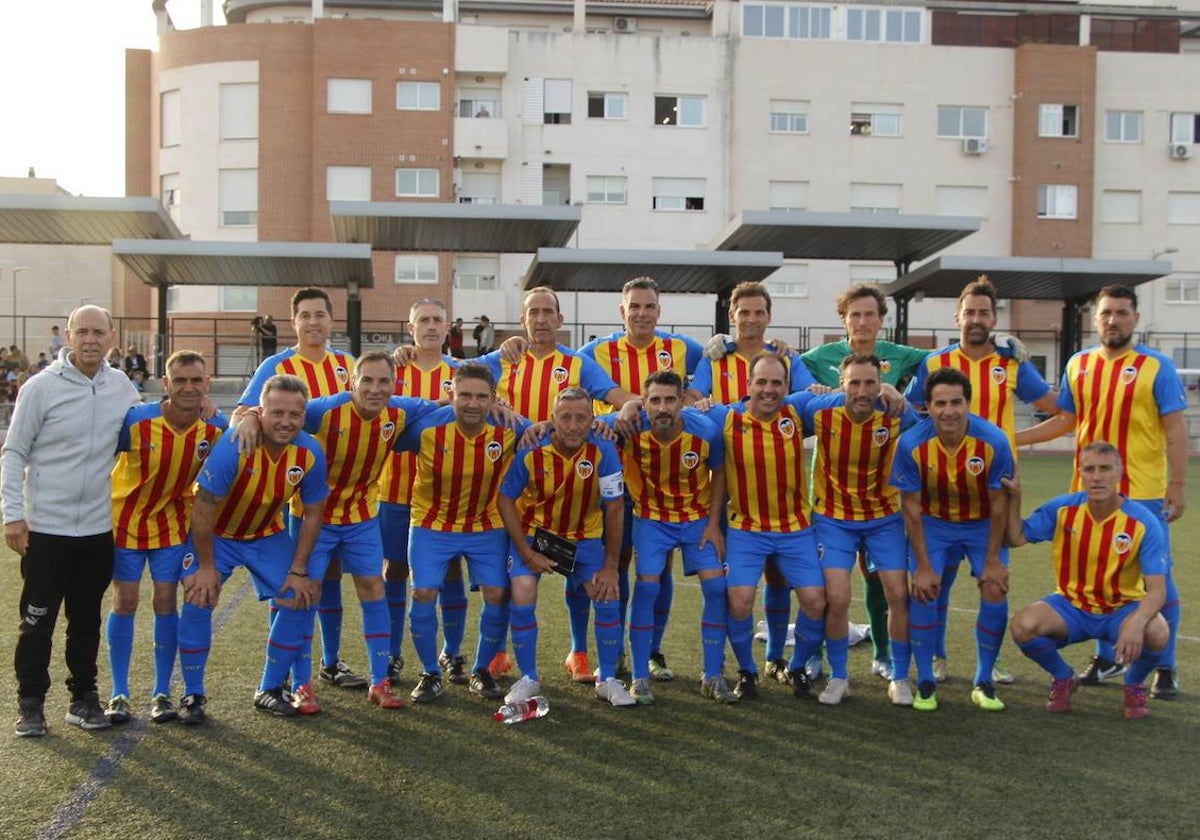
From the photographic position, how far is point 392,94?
31.8m

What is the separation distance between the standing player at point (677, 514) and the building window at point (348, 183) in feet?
92.3

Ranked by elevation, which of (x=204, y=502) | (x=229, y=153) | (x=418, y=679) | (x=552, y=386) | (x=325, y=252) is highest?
(x=229, y=153)

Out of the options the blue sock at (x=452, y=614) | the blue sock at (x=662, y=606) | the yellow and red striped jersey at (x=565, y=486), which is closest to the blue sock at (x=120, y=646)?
the blue sock at (x=452, y=614)

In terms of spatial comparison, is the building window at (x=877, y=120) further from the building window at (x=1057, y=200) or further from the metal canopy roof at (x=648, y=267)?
the metal canopy roof at (x=648, y=267)

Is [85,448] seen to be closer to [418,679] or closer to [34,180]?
[418,679]

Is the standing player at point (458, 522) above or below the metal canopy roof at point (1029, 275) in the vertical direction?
below

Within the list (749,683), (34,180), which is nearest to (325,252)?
(749,683)

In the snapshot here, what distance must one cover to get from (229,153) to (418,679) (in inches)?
1171

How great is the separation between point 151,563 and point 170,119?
31.3 metres

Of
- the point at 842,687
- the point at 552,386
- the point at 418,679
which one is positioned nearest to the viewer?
the point at 842,687

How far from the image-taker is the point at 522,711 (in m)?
4.80

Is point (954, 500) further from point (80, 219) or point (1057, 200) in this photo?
point (1057, 200)

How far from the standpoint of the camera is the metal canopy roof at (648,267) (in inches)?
762

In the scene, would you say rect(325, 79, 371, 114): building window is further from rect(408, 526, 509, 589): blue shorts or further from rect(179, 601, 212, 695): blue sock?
rect(179, 601, 212, 695): blue sock
